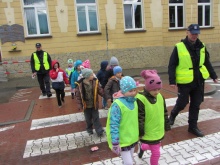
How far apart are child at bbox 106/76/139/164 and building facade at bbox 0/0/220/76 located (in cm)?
1023

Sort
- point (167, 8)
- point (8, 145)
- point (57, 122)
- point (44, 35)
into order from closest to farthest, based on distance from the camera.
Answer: point (8, 145) → point (57, 122) → point (44, 35) → point (167, 8)

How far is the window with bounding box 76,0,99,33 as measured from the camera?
13.2 m

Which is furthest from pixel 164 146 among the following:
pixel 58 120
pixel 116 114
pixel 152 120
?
pixel 58 120

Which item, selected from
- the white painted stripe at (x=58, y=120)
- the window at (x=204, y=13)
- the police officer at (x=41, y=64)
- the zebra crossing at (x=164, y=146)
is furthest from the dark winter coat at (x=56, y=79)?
the window at (x=204, y=13)

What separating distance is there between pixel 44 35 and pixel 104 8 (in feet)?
13.0

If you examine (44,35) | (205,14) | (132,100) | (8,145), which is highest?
(205,14)

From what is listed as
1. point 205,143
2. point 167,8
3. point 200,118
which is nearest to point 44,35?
point 167,8

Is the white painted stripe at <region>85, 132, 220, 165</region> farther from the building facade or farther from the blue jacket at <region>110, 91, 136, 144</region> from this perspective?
the building facade

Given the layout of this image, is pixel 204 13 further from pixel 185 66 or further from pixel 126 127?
pixel 126 127

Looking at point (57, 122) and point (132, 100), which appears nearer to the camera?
point (132, 100)

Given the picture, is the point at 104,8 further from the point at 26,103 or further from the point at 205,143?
the point at 205,143

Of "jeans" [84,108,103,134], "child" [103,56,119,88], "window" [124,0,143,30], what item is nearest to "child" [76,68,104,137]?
"jeans" [84,108,103,134]

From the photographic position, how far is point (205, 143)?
12.5 feet

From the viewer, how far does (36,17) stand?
12.6 metres
